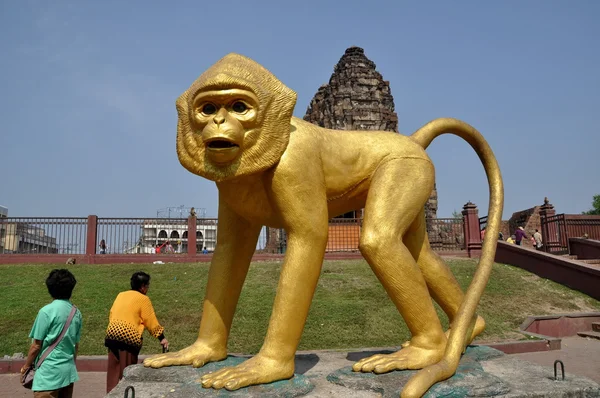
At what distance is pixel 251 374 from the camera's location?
2.75 metres

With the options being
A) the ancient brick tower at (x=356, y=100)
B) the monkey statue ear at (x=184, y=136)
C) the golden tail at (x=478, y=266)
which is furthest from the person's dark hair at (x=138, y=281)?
the ancient brick tower at (x=356, y=100)

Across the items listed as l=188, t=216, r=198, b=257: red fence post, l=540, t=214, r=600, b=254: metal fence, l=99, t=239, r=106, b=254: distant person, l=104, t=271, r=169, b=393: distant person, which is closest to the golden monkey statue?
l=104, t=271, r=169, b=393: distant person

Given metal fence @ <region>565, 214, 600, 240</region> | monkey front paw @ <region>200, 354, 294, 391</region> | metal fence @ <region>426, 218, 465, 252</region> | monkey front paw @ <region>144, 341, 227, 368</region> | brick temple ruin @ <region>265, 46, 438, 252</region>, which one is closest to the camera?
monkey front paw @ <region>200, 354, 294, 391</region>

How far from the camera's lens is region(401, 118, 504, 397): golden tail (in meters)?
2.80

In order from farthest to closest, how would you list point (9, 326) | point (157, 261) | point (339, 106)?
point (339, 106)
point (157, 261)
point (9, 326)

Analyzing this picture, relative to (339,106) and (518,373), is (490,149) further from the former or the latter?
(339,106)

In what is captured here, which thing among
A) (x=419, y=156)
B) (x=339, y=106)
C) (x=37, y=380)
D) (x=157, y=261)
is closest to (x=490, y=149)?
(x=419, y=156)

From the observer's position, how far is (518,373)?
3314mm

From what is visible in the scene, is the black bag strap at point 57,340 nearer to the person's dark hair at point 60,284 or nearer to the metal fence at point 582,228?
the person's dark hair at point 60,284

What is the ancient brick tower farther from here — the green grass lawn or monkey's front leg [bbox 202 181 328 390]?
monkey's front leg [bbox 202 181 328 390]

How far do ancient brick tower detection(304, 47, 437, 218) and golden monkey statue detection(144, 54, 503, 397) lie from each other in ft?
65.4

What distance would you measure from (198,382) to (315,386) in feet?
2.38

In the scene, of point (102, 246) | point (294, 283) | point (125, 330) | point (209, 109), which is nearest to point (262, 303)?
point (125, 330)

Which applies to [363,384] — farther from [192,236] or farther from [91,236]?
[91,236]
